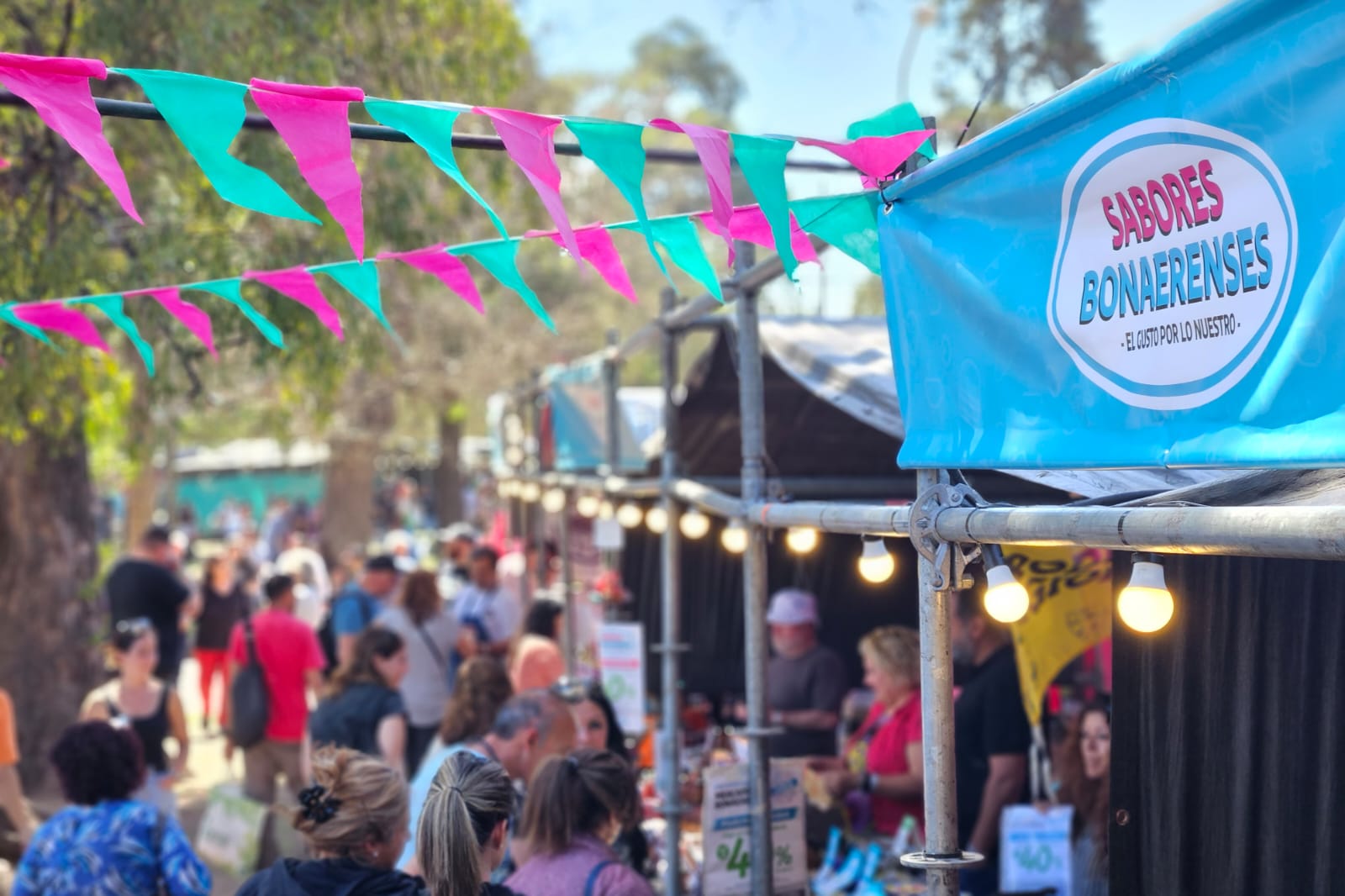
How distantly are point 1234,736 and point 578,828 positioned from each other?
1859 mm

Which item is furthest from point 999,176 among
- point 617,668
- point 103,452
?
point 103,452

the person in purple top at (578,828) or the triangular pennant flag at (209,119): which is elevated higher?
the triangular pennant flag at (209,119)

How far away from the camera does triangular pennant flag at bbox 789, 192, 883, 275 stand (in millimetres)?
3367

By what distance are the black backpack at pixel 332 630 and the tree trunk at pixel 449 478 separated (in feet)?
49.2

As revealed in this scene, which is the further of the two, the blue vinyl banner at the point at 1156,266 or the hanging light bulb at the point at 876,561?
the hanging light bulb at the point at 876,561

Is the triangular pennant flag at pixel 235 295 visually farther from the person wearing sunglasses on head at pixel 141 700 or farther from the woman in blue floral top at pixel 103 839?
the person wearing sunglasses on head at pixel 141 700

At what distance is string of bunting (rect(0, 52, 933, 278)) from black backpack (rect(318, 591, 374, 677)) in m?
6.35

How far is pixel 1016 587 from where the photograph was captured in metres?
2.60

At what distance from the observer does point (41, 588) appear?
9.92 meters

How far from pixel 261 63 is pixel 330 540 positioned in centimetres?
1614

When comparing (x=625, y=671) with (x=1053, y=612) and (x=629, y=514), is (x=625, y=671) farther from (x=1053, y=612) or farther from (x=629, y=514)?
(x=1053, y=612)

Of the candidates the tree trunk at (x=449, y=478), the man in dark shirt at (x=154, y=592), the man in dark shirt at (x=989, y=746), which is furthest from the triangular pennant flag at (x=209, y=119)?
the tree trunk at (x=449, y=478)

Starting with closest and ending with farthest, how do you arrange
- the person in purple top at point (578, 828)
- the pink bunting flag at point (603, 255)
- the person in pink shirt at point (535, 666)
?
1. the pink bunting flag at point (603, 255)
2. the person in purple top at point (578, 828)
3. the person in pink shirt at point (535, 666)

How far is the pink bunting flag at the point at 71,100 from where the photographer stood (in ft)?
9.20
